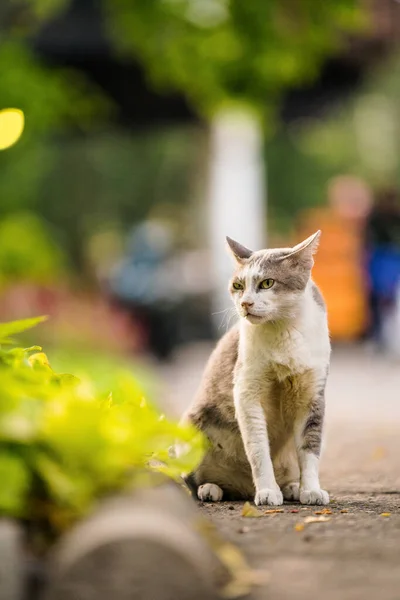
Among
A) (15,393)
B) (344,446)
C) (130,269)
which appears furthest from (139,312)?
(15,393)

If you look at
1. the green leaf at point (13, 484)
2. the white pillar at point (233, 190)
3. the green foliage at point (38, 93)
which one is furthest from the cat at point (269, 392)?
the white pillar at point (233, 190)

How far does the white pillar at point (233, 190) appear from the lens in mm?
18781

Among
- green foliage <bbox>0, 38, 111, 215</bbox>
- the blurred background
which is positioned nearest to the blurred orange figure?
the blurred background

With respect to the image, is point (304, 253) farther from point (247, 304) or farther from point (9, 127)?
point (9, 127)

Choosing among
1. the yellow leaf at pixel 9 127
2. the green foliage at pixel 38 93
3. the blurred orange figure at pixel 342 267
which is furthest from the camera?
the blurred orange figure at pixel 342 267

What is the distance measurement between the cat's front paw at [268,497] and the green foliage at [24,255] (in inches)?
403

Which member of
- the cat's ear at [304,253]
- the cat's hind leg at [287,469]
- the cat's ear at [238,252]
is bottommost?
the cat's hind leg at [287,469]

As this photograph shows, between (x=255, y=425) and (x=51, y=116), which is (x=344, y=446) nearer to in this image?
(x=255, y=425)

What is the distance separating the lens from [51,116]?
499 inches

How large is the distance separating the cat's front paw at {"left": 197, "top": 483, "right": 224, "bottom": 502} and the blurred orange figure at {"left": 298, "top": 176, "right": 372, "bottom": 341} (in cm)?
1501

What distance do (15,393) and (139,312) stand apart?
45.0 feet

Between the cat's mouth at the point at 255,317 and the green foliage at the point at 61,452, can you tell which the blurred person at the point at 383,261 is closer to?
the cat's mouth at the point at 255,317

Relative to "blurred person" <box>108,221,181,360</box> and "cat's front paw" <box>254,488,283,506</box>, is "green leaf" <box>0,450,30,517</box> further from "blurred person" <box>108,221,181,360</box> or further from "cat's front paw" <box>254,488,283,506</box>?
"blurred person" <box>108,221,181,360</box>

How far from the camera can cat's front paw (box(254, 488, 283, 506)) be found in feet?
15.4
